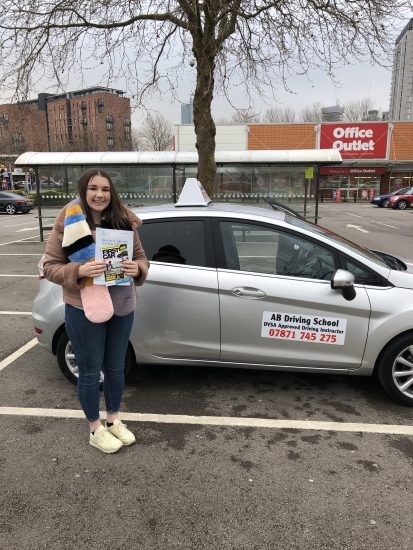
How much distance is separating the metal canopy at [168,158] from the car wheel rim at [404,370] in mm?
9772

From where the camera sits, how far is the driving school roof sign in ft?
107

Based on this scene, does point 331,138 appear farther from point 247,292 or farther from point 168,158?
point 247,292

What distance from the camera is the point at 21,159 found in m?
12.7

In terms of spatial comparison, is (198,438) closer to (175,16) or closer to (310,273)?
(310,273)

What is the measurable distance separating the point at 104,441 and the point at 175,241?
1.64 metres

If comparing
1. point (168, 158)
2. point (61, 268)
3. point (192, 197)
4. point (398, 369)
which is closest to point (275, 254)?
point (192, 197)

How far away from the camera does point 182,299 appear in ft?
11.1

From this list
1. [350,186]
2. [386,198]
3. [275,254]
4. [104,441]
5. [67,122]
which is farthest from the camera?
[67,122]

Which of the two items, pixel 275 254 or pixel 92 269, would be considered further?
pixel 275 254

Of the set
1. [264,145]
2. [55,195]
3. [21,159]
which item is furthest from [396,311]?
[264,145]

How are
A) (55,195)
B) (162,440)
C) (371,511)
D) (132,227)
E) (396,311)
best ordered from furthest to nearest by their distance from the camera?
(55,195) < (396,311) < (162,440) < (132,227) < (371,511)

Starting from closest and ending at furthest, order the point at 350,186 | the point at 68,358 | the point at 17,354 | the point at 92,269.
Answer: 1. the point at 92,269
2. the point at 68,358
3. the point at 17,354
4. the point at 350,186

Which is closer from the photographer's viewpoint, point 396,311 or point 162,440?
point 162,440

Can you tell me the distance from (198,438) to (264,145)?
3205 cm
